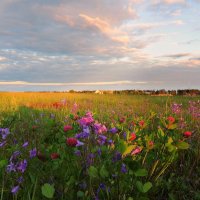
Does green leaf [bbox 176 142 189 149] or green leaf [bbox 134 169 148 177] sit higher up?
green leaf [bbox 176 142 189 149]

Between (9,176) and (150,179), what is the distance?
138cm

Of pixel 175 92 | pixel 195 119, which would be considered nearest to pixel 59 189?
pixel 195 119

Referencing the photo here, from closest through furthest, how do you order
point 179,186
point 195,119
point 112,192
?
point 112,192
point 179,186
point 195,119

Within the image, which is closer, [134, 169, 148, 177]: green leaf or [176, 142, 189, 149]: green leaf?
[134, 169, 148, 177]: green leaf

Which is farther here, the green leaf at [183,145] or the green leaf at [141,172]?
the green leaf at [183,145]

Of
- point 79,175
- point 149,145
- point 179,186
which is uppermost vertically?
point 149,145

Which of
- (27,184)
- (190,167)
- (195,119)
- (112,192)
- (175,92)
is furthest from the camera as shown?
(175,92)

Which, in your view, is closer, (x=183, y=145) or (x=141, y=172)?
(x=141, y=172)

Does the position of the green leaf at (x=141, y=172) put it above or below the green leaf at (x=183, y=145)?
below

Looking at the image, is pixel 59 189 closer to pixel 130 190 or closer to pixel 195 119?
pixel 130 190

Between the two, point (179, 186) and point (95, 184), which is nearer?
point (95, 184)

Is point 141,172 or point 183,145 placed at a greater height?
point 183,145

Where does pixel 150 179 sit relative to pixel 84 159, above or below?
below

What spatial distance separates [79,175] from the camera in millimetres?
2561
